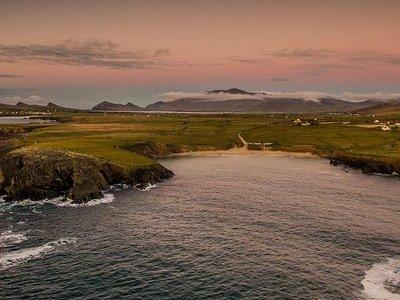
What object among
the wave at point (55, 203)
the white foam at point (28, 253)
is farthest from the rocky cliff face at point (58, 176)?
the white foam at point (28, 253)

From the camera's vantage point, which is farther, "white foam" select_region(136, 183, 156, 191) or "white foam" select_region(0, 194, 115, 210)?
"white foam" select_region(136, 183, 156, 191)

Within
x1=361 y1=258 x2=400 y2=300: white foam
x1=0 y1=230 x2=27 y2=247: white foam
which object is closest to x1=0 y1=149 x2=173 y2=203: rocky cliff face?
x1=0 y1=230 x2=27 y2=247: white foam

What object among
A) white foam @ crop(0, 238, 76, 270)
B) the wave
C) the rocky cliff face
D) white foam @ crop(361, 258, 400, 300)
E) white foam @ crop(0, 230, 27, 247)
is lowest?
white foam @ crop(361, 258, 400, 300)

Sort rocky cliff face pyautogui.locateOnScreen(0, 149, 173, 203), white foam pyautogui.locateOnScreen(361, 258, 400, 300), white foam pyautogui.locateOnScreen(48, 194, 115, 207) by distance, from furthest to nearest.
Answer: rocky cliff face pyautogui.locateOnScreen(0, 149, 173, 203) < white foam pyautogui.locateOnScreen(48, 194, 115, 207) < white foam pyautogui.locateOnScreen(361, 258, 400, 300)

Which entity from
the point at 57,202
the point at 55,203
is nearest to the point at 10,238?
the point at 55,203

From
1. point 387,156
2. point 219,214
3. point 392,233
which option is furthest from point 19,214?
point 387,156

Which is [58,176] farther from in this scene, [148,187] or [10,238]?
[10,238]

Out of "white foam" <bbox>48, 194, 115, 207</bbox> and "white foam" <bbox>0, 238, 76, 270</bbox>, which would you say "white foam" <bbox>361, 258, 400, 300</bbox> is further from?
"white foam" <bbox>48, 194, 115, 207</bbox>
